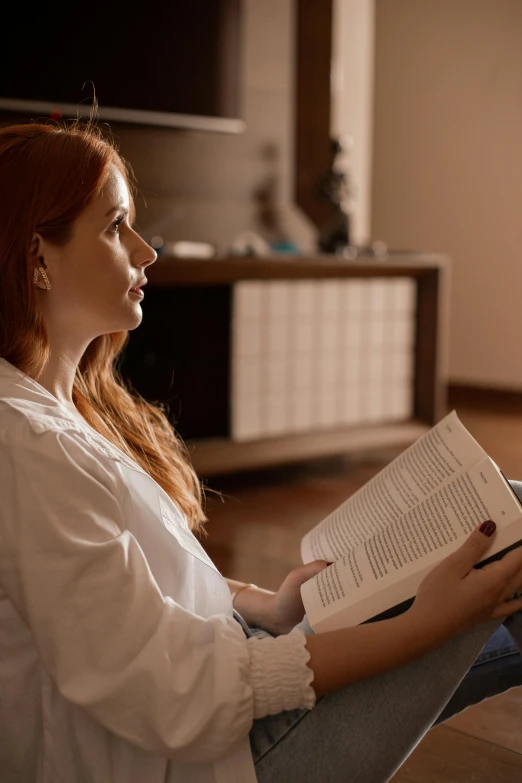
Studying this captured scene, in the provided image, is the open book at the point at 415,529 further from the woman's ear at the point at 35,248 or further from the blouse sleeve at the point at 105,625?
the woman's ear at the point at 35,248

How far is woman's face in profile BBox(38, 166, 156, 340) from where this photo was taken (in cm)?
88

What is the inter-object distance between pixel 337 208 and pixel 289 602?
2475mm

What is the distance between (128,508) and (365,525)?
27cm

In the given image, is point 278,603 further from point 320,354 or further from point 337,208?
point 337,208

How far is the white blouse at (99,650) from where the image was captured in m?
0.72

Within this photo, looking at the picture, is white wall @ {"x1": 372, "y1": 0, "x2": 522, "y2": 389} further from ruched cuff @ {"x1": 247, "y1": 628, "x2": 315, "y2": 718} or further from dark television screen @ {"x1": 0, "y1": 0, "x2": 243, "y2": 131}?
ruched cuff @ {"x1": 247, "y1": 628, "x2": 315, "y2": 718}

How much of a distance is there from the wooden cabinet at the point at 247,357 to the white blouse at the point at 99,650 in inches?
75.4

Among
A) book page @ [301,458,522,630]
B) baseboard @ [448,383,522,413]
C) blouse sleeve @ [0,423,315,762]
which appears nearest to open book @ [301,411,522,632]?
book page @ [301,458,522,630]

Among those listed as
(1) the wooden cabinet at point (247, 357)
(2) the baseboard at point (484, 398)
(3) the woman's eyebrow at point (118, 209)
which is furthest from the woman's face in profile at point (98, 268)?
(2) the baseboard at point (484, 398)

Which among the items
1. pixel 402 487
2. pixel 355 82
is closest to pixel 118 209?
pixel 402 487

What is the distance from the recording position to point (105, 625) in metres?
0.72

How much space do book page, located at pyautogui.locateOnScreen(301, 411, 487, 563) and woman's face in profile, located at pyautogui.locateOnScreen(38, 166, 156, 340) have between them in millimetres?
291

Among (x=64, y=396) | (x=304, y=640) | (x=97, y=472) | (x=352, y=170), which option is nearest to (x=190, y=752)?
(x=304, y=640)

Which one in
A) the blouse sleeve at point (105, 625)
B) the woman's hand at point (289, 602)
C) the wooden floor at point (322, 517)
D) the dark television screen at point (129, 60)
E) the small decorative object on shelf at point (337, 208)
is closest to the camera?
the blouse sleeve at point (105, 625)
